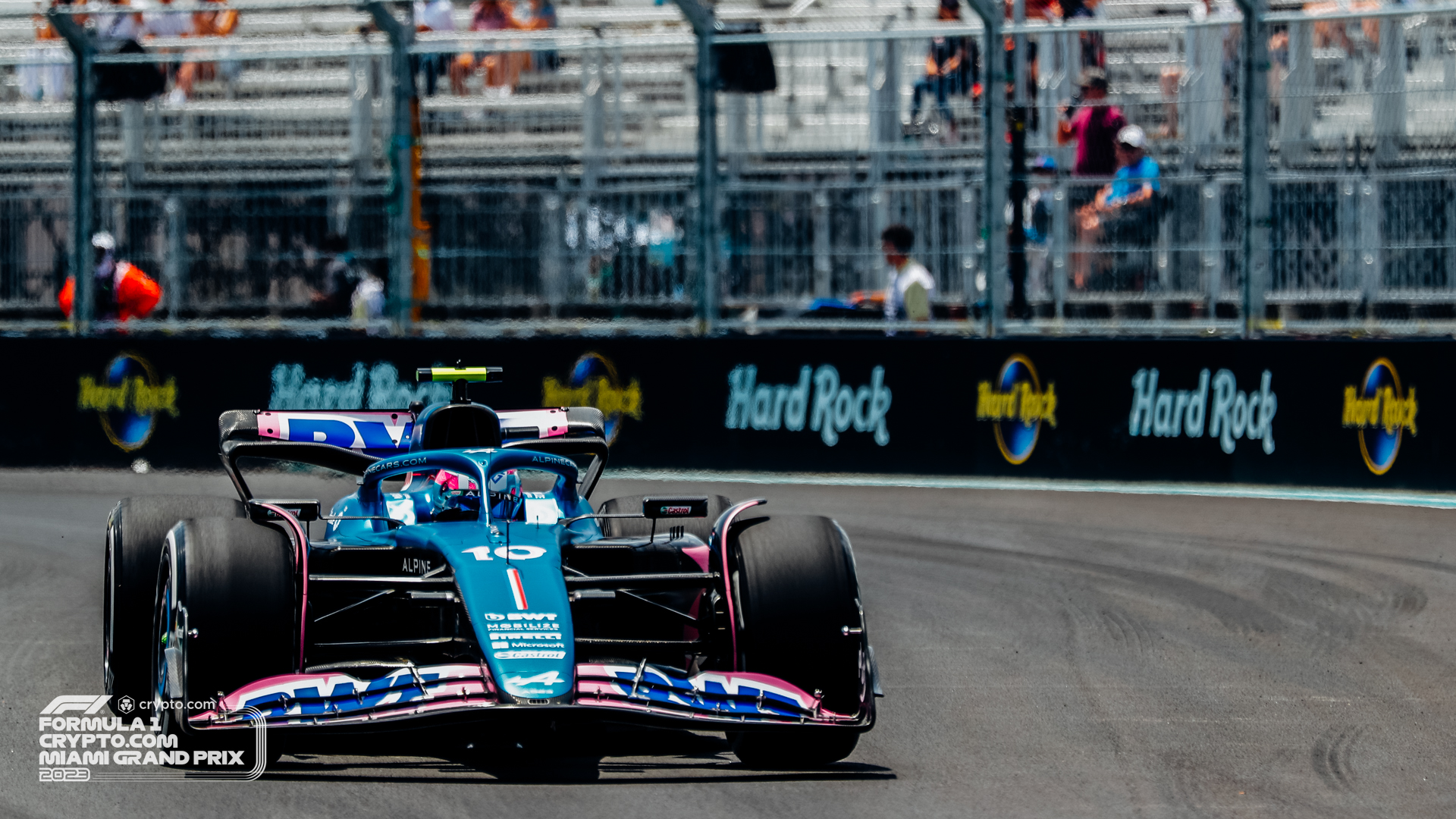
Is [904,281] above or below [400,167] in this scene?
below

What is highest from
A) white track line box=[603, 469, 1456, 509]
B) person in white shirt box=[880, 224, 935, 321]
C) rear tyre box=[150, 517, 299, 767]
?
person in white shirt box=[880, 224, 935, 321]

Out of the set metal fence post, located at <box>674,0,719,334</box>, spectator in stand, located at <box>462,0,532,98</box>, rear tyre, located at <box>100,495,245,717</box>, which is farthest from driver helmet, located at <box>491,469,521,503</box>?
spectator in stand, located at <box>462,0,532,98</box>

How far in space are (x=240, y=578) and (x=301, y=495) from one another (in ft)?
24.6

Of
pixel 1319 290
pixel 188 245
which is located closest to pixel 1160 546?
pixel 1319 290

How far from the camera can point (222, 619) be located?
5902 millimetres

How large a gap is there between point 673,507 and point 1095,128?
862 centimetres

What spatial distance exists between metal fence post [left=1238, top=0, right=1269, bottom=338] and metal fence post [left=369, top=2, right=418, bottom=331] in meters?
5.82

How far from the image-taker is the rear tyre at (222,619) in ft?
19.2

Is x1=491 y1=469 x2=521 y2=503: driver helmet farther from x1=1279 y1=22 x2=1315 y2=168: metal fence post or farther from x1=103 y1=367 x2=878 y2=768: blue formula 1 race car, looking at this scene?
x1=1279 y1=22 x2=1315 y2=168: metal fence post

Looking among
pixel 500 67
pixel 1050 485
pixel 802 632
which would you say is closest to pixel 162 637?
pixel 802 632

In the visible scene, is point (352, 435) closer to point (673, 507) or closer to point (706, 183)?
point (673, 507)

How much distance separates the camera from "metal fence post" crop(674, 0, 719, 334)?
15141 mm

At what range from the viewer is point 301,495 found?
1335 cm

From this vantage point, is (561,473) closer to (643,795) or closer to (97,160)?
(643,795)
